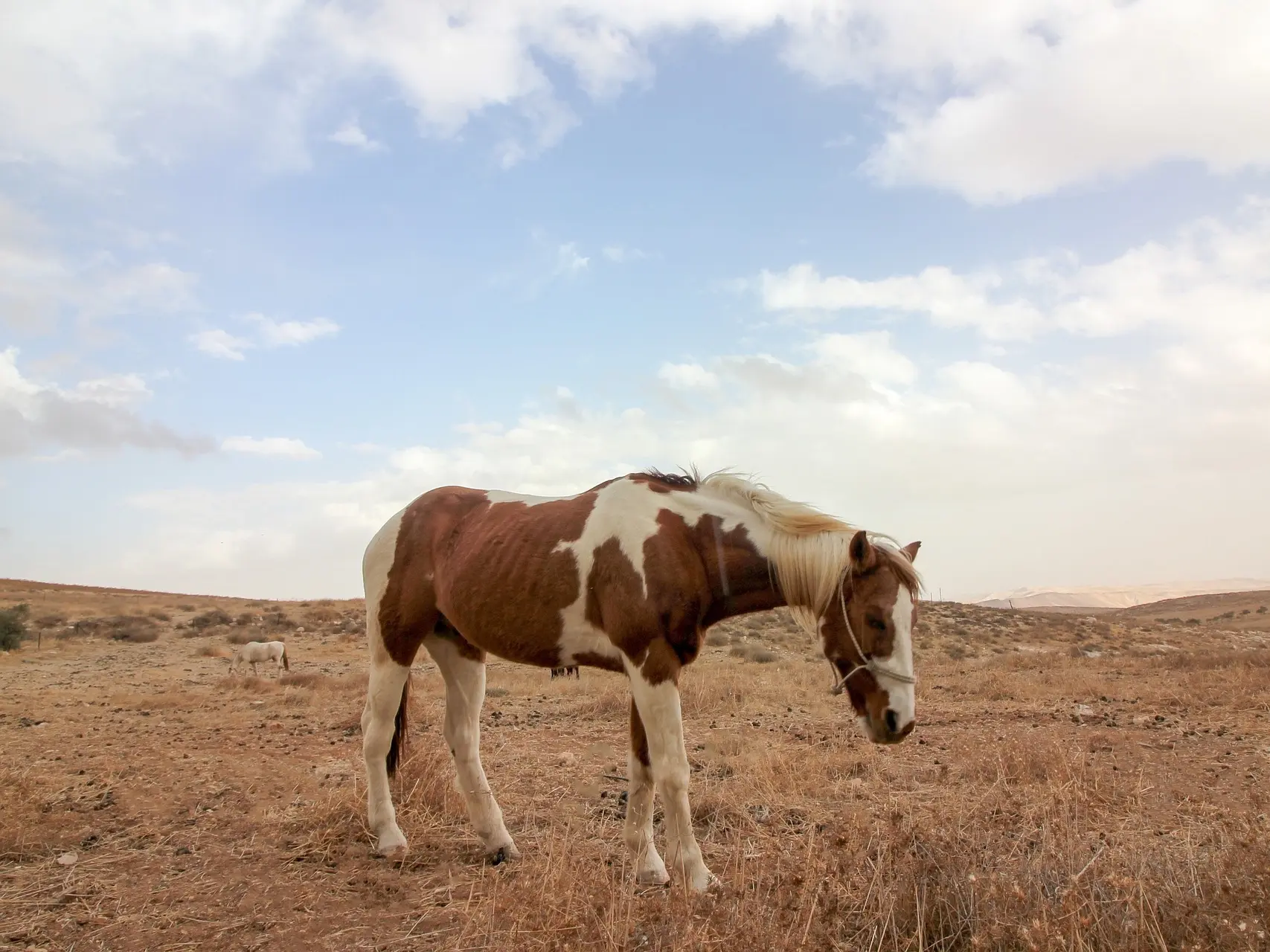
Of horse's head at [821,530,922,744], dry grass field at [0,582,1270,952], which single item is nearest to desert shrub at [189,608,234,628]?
dry grass field at [0,582,1270,952]

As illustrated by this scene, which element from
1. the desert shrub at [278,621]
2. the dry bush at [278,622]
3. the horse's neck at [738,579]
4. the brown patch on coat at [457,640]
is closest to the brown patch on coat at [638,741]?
the horse's neck at [738,579]

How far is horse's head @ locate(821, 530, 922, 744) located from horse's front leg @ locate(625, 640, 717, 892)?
0.90 metres

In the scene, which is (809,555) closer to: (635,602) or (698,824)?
(635,602)

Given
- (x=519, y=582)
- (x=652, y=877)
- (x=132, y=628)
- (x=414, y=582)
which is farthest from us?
(x=132, y=628)

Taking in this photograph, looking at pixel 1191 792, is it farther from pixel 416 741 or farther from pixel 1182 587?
pixel 1182 587

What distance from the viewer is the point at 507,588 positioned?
521 centimetres

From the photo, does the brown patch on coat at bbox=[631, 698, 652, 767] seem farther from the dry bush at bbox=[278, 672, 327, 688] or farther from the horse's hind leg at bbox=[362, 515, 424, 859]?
the dry bush at bbox=[278, 672, 327, 688]

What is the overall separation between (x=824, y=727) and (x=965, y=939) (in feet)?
22.0

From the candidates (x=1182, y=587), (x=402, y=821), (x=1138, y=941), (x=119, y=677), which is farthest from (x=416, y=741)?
(x=1182, y=587)

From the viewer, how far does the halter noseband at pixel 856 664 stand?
14.4 feet

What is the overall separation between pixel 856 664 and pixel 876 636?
0.68 feet

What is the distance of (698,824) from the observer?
585cm

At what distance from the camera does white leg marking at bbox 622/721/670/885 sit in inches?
184

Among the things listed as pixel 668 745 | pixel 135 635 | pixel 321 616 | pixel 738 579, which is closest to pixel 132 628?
pixel 135 635
